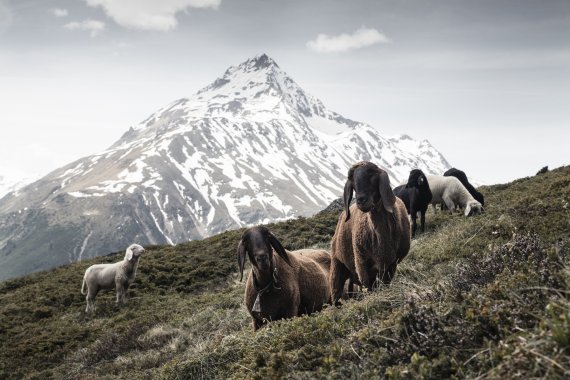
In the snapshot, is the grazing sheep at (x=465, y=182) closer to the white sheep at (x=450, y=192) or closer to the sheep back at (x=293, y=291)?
the white sheep at (x=450, y=192)

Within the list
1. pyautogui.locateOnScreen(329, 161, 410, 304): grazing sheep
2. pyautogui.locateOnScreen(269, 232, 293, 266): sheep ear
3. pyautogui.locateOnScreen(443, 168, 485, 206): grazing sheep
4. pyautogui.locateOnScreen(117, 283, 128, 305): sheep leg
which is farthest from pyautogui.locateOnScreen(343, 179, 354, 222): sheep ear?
pyautogui.locateOnScreen(443, 168, 485, 206): grazing sheep

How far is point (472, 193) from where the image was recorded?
21.7 m

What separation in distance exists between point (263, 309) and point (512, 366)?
5.74 m

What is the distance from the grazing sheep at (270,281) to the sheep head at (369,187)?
166 centimetres

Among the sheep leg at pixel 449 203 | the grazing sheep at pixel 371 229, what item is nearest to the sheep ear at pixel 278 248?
the grazing sheep at pixel 371 229

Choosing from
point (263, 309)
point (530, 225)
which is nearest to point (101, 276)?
point (263, 309)

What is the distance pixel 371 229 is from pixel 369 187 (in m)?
0.88

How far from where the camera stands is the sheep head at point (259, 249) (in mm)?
7980

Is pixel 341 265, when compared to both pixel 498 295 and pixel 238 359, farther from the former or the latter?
pixel 498 295

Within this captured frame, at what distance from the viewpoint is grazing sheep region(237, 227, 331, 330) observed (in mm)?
8156

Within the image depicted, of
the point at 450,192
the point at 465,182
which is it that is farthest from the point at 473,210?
the point at 465,182

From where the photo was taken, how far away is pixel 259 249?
8.05 metres

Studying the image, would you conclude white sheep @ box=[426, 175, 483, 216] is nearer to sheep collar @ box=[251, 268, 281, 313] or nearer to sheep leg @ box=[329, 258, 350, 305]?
sheep leg @ box=[329, 258, 350, 305]

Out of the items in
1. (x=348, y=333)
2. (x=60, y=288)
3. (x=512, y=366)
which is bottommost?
(x=60, y=288)
